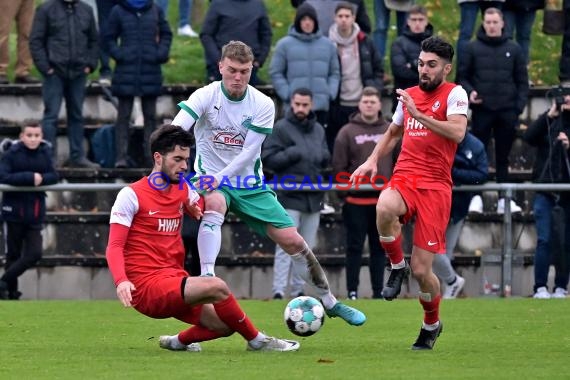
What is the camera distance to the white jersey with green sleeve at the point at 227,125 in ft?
37.4

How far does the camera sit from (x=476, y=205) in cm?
1806

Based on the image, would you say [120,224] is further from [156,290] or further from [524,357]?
[524,357]

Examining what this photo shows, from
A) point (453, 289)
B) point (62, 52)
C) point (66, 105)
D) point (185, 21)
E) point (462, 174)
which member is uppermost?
point (185, 21)

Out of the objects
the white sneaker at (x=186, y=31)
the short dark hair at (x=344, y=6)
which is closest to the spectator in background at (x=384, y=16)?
the short dark hair at (x=344, y=6)

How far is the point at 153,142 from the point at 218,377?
6.44ft

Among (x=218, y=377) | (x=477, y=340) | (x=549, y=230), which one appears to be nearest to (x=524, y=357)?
(x=477, y=340)

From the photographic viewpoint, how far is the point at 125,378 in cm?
888

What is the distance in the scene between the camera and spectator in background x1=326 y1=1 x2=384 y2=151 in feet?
60.8

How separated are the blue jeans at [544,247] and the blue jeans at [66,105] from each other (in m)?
5.74

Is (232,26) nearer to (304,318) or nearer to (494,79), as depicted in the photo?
(494,79)

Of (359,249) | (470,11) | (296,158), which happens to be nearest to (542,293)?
(359,249)

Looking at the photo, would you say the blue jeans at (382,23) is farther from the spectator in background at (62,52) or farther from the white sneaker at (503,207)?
the spectator in background at (62,52)

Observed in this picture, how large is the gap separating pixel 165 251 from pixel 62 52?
810 centimetres

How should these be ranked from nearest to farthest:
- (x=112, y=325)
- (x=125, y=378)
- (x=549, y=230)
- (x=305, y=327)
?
(x=125, y=378) < (x=305, y=327) < (x=112, y=325) < (x=549, y=230)
